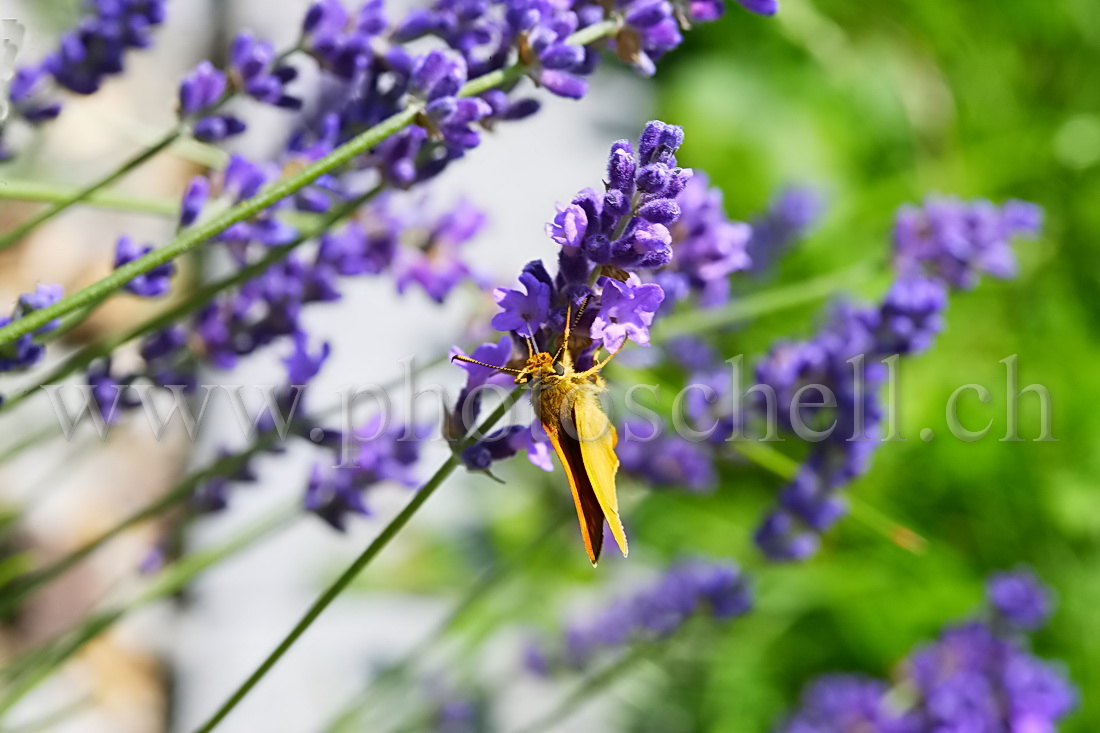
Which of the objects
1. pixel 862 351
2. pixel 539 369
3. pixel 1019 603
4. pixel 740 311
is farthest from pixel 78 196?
pixel 1019 603

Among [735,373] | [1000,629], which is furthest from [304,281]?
[1000,629]

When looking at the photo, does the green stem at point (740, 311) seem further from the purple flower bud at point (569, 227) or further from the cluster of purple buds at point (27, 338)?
the cluster of purple buds at point (27, 338)

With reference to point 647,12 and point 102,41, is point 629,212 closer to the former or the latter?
point 647,12

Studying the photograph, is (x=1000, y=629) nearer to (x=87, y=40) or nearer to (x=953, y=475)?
(x=953, y=475)

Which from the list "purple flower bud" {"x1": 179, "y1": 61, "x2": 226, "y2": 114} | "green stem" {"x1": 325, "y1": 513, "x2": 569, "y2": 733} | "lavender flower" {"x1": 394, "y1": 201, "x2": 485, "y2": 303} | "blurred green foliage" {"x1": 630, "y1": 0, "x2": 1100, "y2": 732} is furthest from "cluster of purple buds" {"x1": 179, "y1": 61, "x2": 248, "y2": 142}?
"blurred green foliage" {"x1": 630, "y1": 0, "x2": 1100, "y2": 732}

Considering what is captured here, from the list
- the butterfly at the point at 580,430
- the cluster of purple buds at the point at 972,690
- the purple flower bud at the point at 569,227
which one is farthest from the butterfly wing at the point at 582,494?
the cluster of purple buds at the point at 972,690

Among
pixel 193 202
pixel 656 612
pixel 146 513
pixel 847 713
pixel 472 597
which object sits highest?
pixel 193 202
